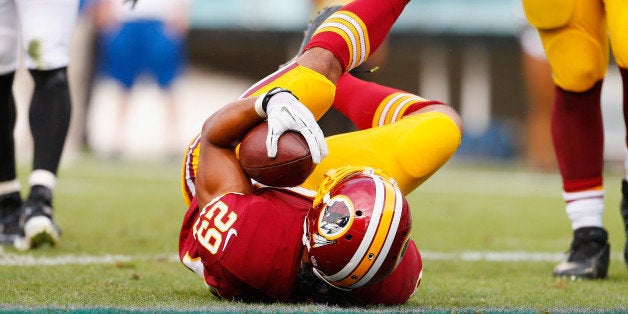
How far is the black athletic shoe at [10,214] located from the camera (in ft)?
15.4

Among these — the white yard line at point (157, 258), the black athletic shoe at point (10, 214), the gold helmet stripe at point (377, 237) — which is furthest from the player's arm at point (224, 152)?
the black athletic shoe at point (10, 214)

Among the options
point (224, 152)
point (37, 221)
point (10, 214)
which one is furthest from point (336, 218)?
point (10, 214)

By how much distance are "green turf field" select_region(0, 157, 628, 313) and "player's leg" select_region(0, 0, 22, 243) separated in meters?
0.29

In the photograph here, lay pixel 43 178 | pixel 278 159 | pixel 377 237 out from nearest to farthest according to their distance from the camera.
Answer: pixel 377 237 < pixel 278 159 < pixel 43 178

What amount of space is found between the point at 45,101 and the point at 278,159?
6.39ft

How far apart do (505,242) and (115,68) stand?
7825mm

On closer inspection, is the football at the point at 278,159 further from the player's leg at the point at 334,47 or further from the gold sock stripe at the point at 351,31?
the gold sock stripe at the point at 351,31

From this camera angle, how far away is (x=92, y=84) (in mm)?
17344

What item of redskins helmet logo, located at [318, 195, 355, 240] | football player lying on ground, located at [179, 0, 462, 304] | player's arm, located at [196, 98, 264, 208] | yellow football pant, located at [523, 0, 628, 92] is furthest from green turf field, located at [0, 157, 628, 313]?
yellow football pant, located at [523, 0, 628, 92]

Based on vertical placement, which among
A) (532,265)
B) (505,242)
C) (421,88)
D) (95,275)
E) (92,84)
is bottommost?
(421,88)

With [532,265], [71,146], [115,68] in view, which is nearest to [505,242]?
[532,265]

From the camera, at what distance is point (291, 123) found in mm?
2939

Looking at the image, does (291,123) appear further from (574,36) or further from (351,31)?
(574,36)

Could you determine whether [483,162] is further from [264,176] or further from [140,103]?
[264,176]
